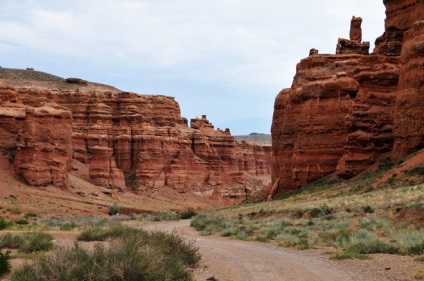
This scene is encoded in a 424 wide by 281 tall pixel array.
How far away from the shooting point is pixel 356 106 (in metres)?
44.7

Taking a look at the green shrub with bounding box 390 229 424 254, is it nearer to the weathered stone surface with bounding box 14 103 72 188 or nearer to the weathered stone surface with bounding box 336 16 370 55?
the weathered stone surface with bounding box 336 16 370 55

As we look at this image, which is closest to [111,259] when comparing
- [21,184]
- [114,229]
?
[114,229]

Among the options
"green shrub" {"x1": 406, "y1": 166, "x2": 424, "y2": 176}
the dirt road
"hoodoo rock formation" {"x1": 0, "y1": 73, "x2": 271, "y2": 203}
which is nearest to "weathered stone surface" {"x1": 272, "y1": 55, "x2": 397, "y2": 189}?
"green shrub" {"x1": 406, "y1": 166, "x2": 424, "y2": 176}

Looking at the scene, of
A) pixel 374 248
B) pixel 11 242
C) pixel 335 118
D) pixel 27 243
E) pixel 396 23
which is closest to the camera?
pixel 27 243

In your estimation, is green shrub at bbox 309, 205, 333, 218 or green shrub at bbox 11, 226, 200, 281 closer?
green shrub at bbox 11, 226, 200, 281

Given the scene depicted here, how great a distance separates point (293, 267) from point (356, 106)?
3453cm

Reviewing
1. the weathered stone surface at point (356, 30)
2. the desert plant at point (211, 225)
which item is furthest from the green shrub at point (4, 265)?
the weathered stone surface at point (356, 30)

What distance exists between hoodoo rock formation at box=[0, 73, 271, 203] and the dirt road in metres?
52.5

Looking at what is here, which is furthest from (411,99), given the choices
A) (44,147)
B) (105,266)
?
(44,147)

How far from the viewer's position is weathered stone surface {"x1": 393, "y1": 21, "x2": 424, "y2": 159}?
3703cm

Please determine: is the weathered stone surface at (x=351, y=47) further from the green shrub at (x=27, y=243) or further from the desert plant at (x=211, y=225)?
the green shrub at (x=27, y=243)

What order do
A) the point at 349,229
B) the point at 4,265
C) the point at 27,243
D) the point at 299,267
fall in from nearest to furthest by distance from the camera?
1. the point at 4,265
2. the point at 299,267
3. the point at 27,243
4. the point at 349,229

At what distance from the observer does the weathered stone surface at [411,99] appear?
3703 centimetres

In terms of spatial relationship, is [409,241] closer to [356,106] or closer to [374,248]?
[374,248]
